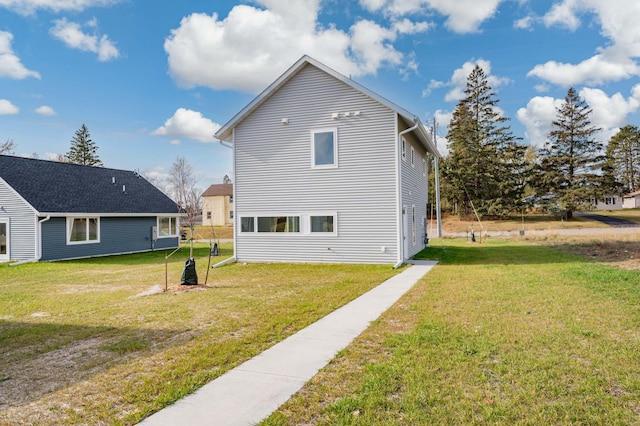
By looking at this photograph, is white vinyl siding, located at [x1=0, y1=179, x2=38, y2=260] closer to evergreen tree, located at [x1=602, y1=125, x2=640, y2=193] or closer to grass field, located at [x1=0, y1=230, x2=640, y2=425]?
grass field, located at [x1=0, y1=230, x2=640, y2=425]

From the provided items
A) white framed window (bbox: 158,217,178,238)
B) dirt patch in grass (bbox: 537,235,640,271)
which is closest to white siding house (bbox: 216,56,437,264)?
dirt patch in grass (bbox: 537,235,640,271)

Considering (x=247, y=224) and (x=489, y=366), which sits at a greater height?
(x=247, y=224)

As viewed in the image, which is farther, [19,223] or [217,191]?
[217,191]

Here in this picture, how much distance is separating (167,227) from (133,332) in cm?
1915

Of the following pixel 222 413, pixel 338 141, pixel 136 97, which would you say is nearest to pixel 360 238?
pixel 338 141

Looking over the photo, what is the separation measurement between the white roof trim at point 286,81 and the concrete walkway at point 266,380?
312 inches

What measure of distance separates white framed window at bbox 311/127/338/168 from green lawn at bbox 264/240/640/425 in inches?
271

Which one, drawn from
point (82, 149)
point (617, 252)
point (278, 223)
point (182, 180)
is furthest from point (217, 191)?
point (617, 252)

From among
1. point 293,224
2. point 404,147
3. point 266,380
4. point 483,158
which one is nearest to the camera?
point 266,380

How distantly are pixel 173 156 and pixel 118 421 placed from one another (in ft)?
136

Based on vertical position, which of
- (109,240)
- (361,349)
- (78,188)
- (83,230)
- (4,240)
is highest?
(78,188)

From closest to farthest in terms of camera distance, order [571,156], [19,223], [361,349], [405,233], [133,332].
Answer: [361,349] < [133,332] < [405,233] < [19,223] < [571,156]

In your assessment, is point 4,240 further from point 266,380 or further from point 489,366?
point 489,366

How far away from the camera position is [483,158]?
41281 mm
